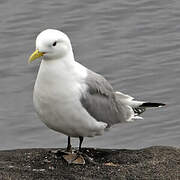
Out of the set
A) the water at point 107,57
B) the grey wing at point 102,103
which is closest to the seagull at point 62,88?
the grey wing at point 102,103

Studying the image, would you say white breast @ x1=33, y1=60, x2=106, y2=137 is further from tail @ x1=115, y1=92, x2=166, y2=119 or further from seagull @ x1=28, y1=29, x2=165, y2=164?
tail @ x1=115, y1=92, x2=166, y2=119

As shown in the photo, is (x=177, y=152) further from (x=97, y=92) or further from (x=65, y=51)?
(x=65, y=51)

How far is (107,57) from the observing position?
14492 mm

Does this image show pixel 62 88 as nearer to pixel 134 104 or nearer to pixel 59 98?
pixel 59 98

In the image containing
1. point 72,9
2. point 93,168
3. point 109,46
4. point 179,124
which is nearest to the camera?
point 93,168

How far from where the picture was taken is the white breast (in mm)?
7629

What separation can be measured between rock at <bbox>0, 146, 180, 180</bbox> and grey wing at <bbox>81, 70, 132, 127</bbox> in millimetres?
461

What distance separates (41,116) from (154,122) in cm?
535

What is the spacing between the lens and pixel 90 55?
14641 mm

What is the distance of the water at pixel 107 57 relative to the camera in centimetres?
1277

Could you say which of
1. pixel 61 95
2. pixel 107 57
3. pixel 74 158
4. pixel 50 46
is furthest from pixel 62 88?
pixel 107 57

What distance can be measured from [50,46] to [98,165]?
1.43m

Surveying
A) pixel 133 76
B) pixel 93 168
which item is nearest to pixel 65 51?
pixel 93 168

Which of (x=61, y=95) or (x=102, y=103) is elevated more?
(x=61, y=95)
